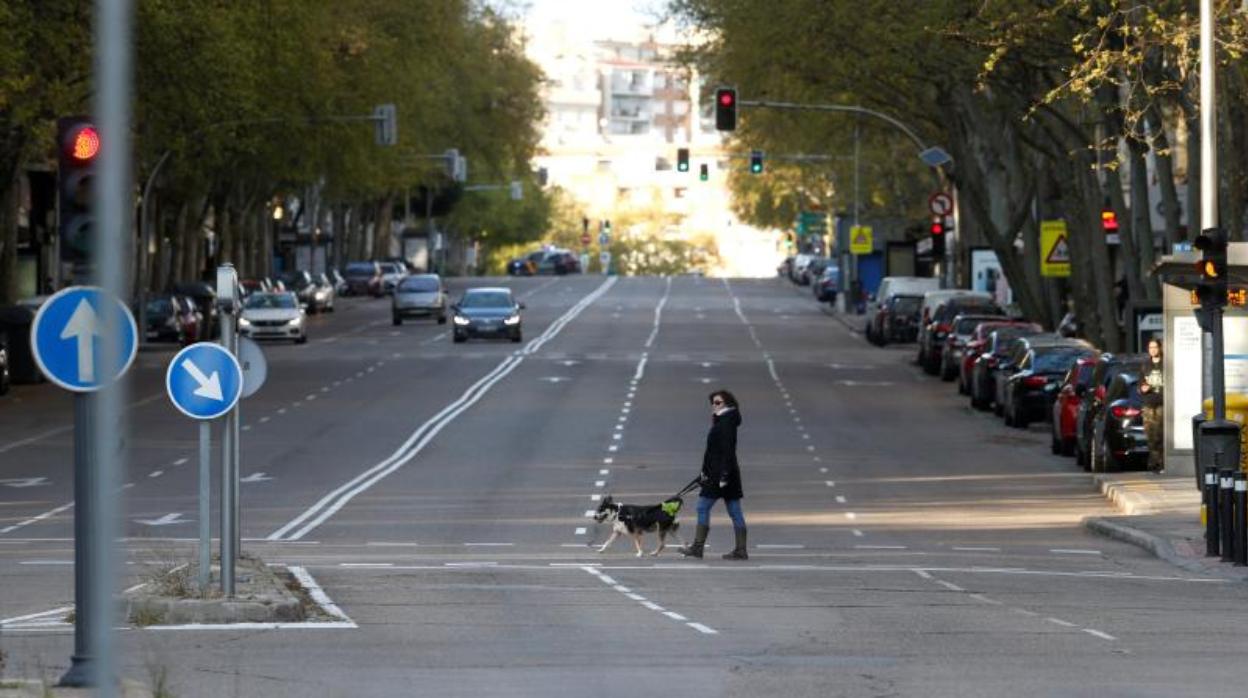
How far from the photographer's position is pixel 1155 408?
34875 mm

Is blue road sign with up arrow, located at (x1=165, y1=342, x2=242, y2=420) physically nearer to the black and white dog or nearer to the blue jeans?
the black and white dog

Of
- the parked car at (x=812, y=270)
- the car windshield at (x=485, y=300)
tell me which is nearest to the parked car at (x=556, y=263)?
the parked car at (x=812, y=270)

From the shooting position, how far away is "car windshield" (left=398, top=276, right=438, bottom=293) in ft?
285

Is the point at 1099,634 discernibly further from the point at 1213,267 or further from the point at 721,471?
the point at 1213,267

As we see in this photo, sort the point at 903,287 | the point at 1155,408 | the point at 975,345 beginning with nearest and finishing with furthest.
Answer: the point at 1155,408, the point at 975,345, the point at 903,287

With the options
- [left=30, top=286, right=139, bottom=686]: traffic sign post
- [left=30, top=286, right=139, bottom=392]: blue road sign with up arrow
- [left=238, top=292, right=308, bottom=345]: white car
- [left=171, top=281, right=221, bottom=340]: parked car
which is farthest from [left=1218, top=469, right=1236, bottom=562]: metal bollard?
[left=171, top=281, right=221, bottom=340]: parked car

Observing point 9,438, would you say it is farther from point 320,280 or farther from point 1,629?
point 320,280

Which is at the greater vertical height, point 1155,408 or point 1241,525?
point 1155,408

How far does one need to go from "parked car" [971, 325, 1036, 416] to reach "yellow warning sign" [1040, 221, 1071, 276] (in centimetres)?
537

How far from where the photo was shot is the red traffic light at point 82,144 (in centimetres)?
1305

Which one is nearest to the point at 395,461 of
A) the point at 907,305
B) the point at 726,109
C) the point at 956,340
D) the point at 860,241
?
the point at 726,109

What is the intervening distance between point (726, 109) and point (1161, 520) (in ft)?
90.9

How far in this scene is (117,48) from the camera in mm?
8820

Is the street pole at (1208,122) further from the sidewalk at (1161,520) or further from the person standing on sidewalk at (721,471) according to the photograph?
the person standing on sidewalk at (721,471)
